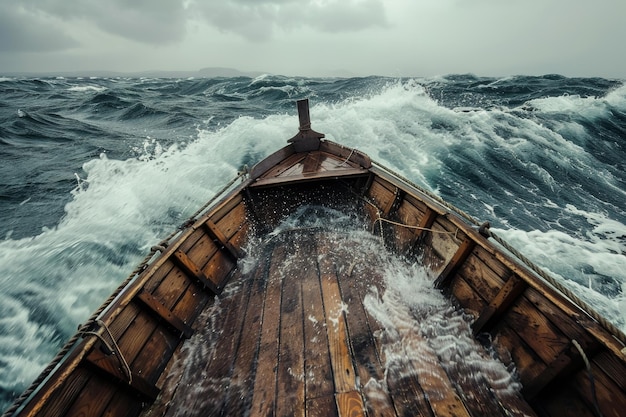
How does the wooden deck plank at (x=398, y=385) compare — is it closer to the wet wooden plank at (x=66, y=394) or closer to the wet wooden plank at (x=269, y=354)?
the wet wooden plank at (x=269, y=354)

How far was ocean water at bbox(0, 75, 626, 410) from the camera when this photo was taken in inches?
234

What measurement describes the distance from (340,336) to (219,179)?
26.8ft

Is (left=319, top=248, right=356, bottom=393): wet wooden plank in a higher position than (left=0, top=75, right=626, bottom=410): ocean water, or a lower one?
higher

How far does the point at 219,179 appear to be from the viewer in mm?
10156

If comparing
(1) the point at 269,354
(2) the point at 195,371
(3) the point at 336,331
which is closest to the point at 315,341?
(3) the point at 336,331

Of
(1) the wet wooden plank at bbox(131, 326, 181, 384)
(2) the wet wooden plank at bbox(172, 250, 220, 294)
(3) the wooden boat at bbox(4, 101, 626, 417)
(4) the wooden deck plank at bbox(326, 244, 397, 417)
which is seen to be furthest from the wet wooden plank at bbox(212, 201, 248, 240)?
(4) the wooden deck plank at bbox(326, 244, 397, 417)

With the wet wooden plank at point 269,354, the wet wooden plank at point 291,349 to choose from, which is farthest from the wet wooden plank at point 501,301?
the wet wooden plank at point 269,354

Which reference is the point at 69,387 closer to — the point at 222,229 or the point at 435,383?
the point at 222,229

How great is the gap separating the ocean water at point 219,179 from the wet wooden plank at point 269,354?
4.03 metres

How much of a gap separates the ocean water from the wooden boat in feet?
10.6

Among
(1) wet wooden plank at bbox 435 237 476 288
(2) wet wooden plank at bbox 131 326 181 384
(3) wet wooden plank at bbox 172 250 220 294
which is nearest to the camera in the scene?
(2) wet wooden plank at bbox 131 326 181 384

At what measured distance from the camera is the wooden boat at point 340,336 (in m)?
2.34

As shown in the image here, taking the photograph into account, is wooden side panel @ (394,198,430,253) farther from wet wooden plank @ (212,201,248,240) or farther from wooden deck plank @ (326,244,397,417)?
wet wooden plank @ (212,201,248,240)

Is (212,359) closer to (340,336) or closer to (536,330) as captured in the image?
(340,336)
